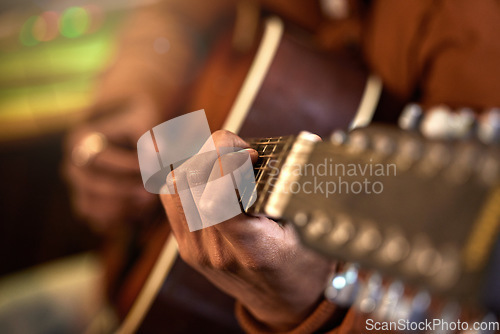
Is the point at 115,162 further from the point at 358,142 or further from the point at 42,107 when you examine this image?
the point at 42,107

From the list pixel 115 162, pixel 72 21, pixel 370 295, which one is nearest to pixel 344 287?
pixel 370 295

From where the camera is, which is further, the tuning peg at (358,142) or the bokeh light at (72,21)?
the bokeh light at (72,21)

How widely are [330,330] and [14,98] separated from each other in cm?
135

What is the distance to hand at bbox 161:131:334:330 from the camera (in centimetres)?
33

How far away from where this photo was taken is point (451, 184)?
0.76 feet

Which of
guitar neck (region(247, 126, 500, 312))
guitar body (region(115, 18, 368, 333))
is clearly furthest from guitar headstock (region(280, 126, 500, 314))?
guitar body (region(115, 18, 368, 333))

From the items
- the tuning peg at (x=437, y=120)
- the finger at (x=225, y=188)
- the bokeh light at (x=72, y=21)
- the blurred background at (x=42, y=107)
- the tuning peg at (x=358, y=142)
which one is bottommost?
the blurred background at (x=42, y=107)

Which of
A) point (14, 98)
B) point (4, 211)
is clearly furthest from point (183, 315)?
point (14, 98)

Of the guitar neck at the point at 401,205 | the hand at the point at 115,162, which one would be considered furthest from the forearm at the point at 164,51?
the guitar neck at the point at 401,205

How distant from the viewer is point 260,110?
56 cm

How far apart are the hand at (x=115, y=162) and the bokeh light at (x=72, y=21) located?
625 mm

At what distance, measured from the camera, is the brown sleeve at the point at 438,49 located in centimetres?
48

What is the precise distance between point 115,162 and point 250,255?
48 cm

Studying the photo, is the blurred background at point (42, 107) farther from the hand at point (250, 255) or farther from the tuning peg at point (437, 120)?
the tuning peg at point (437, 120)
